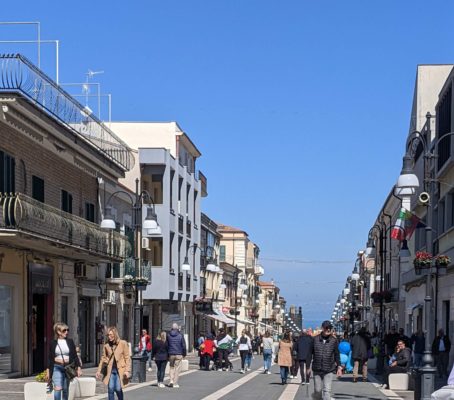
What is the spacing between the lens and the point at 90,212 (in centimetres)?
3469

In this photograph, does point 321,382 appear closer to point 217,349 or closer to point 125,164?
point 217,349

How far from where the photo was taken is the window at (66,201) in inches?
1208

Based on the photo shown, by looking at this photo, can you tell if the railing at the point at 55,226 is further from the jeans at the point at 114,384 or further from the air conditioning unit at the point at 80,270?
the jeans at the point at 114,384

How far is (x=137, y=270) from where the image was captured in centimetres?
3747

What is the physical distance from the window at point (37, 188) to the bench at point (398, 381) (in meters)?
11.3

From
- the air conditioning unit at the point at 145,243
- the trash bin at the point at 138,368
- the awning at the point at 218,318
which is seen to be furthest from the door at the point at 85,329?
the awning at the point at 218,318

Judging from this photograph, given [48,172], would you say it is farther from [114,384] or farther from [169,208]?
[169,208]

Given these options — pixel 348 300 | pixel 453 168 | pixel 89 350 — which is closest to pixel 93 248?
pixel 89 350

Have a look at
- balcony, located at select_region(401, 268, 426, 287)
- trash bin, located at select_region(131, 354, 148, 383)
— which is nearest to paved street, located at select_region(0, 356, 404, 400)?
trash bin, located at select_region(131, 354, 148, 383)

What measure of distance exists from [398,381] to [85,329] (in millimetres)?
14232

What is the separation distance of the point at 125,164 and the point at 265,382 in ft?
45.0

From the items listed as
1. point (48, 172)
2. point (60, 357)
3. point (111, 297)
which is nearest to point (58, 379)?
point (60, 357)

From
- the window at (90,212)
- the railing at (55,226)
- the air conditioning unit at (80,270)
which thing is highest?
the window at (90,212)

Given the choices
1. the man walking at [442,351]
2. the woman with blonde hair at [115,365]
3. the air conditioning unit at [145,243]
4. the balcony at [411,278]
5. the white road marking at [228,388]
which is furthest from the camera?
the air conditioning unit at [145,243]
